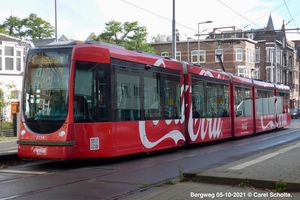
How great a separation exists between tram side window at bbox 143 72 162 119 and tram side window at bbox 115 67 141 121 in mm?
477

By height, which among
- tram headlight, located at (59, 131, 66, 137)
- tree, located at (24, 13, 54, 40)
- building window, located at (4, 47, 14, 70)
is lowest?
tram headlight, located at (59, 131, 66, 137)

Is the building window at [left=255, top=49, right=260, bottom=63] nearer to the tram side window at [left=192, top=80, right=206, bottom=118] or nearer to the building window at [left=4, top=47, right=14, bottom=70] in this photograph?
the building window at [left=4, top=47, right=14, bottom=70]

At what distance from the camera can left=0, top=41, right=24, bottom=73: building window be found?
4122 cm

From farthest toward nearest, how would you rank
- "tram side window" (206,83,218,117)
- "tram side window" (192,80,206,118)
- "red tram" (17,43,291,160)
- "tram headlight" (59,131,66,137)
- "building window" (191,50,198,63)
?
"building window" (191,50,198,63) → "tram side window" (206,83,218,117) → "tram side window" (192,80,206,118) → "red tram" (17,43,291,160) → "tram headlight" (59,131,66,137)

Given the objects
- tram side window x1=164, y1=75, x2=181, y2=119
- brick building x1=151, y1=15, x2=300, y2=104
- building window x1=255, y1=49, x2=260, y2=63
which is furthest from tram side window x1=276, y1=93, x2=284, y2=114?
building window x1=255, y1=49, x2=260, y2=63

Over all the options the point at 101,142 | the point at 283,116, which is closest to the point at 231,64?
the point at 283,116

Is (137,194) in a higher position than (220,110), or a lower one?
lower

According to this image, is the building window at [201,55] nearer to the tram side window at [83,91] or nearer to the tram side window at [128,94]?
the tram side window at [128,94]

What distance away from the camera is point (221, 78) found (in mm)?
20828

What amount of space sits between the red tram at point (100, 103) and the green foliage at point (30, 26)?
57.7 m

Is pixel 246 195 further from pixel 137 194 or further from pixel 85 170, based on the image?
pixel 85 170

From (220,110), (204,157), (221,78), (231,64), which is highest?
(231,64)

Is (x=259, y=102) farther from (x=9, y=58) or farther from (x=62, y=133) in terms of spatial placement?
(x=9, y=58)

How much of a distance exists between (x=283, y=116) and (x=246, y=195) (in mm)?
26651
